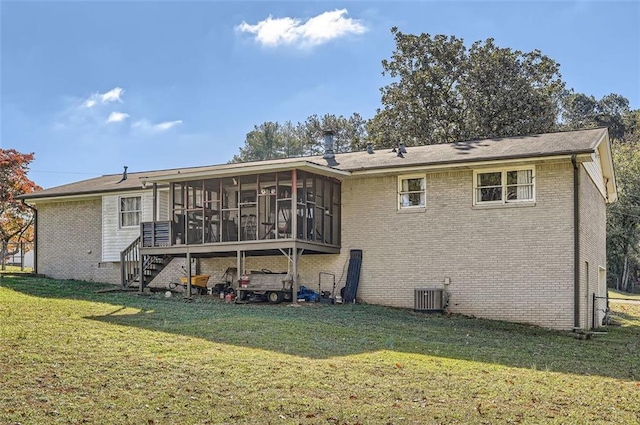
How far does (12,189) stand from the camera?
1261 inches

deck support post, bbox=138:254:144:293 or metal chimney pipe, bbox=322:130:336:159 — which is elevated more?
metal chimney pipe, bbox=322:130:336:159

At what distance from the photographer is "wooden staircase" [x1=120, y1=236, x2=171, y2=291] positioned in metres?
22.1

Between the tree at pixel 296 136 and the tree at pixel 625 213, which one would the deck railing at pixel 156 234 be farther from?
the tree at pixel 296 136

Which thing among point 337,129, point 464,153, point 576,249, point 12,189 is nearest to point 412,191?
point 464,153

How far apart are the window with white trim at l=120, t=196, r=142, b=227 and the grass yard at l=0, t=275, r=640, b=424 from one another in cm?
820

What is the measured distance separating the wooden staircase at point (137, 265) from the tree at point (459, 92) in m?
17.2

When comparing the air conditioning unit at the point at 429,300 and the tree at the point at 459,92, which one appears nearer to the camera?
the air conditioning unit at the point at 429,300

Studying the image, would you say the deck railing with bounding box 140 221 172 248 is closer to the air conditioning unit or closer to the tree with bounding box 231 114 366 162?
the air conditioning unit

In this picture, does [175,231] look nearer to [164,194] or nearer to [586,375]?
[164,194]

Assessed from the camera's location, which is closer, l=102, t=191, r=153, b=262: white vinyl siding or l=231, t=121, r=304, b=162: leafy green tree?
l=102, t=191, r=153, b=262: white vinyl siding

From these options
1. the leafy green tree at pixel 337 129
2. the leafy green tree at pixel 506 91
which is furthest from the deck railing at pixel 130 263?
the leafy green tree at pixel 337 129

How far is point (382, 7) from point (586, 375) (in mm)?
9832

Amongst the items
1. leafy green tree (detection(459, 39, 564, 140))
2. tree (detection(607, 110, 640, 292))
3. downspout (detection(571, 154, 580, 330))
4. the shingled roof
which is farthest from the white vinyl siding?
tree (detection(607, 110, 640, 292))

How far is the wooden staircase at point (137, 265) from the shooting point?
2214 cm
